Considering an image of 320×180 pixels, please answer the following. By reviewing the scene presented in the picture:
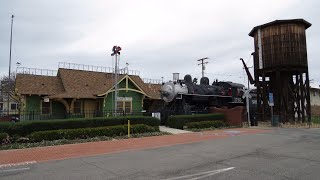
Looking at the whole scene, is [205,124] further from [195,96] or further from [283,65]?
[283,65]

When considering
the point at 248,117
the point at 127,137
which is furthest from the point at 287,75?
the point at 127,137

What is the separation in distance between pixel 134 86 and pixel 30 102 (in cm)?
958

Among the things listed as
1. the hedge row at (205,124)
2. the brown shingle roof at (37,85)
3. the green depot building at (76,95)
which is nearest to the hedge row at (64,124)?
the green depot building at (76,95)

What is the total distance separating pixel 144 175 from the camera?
834 centimetres

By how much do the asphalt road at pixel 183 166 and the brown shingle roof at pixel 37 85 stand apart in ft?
53.0

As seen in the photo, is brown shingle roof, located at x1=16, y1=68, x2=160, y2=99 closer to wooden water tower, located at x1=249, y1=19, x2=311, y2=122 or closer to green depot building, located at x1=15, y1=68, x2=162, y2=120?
green depot building, located at x1=15, y1=68, x2=162, y2=120

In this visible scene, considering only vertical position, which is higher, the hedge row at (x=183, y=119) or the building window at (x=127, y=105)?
the building window at (x=127, y=105)

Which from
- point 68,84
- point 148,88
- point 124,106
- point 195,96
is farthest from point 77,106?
point 195,96

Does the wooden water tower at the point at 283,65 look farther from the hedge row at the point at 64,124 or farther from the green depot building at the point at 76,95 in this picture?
the hedge row at the point at 64,124

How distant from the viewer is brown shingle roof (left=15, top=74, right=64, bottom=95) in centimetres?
2552

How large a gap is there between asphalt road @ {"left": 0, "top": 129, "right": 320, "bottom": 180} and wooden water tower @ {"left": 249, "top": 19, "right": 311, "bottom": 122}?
712 inches

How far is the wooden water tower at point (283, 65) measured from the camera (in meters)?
28.9

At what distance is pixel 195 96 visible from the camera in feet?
92.7

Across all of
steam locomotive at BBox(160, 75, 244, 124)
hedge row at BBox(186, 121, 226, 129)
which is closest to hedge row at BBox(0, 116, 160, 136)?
hedge row at BBox(186, 121, 226, 129)
